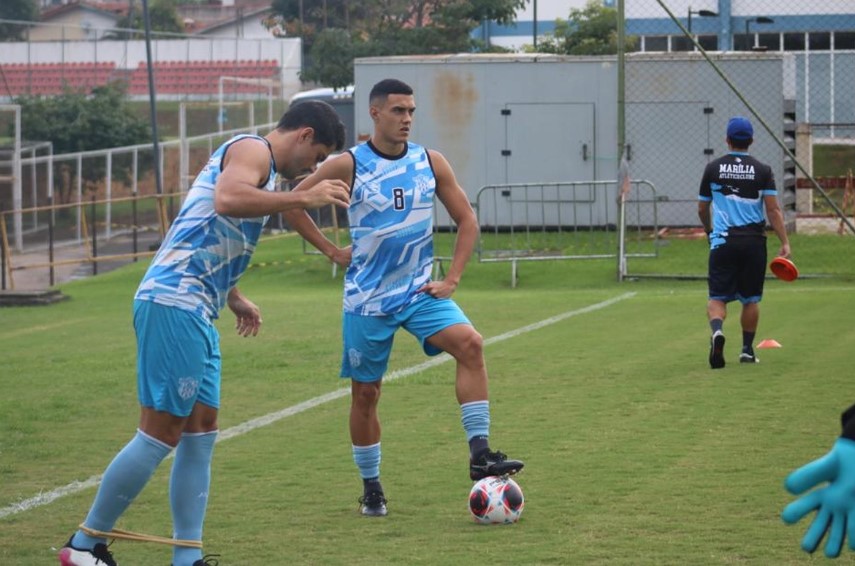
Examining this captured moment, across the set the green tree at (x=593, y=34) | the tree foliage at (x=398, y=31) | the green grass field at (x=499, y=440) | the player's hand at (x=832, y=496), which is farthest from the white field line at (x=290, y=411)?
the green tree at (x=593, y=34)

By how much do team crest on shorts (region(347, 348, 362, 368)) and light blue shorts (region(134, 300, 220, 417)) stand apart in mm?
1427

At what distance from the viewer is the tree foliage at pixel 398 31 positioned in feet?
115

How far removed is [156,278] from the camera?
237 inches

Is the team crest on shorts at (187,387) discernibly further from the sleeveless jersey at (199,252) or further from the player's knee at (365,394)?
the player's knee at (365,394)

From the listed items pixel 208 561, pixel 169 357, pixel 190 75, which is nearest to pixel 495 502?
pixel 208 561

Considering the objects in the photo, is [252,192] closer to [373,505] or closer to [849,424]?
[373,505]

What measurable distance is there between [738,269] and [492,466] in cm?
598

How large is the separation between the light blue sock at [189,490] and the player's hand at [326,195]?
111cm

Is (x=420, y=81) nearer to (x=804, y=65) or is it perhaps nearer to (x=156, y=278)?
(x=804, y=65)

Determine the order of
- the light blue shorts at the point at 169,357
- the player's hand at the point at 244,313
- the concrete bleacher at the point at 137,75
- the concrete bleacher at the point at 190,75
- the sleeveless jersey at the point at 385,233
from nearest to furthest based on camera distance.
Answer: the light blue shorts at the point at 169,357 < the player's hand at the point at 244,313 < the sleeveless jersey at the point at 385,233 < the concrete bleacher at the point at 137,75 < the concrete bleacher at the point at 190,75

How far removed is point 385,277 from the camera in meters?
7.37

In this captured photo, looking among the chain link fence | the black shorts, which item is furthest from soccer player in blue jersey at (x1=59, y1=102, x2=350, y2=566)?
the chain link fence

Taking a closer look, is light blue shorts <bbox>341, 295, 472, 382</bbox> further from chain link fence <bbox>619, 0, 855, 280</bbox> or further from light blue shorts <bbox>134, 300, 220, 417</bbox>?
chain link fence <bbox>619, 0, 855, 280</bbox>

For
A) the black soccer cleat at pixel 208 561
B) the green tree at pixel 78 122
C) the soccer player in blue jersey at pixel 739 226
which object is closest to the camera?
the black soccer cleat at pixel 208 561
